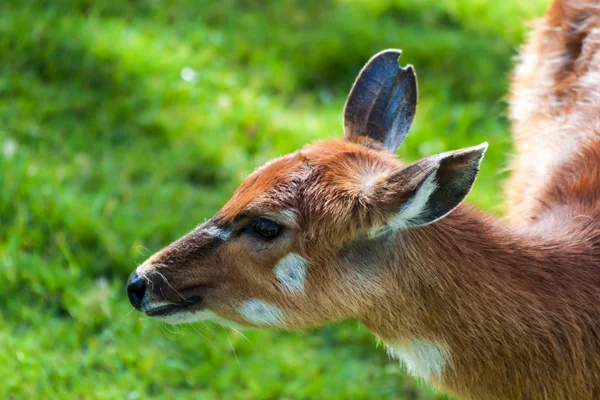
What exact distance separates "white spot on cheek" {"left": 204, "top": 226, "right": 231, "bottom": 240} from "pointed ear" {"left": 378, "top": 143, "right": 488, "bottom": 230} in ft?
2.21

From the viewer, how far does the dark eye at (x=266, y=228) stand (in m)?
3.82

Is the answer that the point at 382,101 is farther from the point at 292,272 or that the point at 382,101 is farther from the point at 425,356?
the point at 425,356

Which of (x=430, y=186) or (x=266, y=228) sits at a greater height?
(x=430, y=186)

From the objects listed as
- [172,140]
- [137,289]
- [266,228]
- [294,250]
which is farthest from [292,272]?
[172,140]

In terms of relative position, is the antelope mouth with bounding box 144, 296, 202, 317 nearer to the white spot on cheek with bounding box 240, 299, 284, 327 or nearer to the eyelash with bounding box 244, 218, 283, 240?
the white spot on cheek with bounding box 240, 299, 284, 327

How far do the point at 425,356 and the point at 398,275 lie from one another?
1.14 feet

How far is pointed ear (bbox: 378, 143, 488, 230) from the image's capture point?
3387 mm

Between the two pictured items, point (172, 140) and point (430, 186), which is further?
point (172, 140)

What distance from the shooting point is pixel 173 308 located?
13.1 ft

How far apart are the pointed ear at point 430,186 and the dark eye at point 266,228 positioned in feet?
1.50

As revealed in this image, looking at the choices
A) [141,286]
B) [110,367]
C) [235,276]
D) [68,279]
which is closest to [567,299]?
[235,276]

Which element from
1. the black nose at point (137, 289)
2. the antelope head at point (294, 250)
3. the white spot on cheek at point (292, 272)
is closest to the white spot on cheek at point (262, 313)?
the antelope head at point (294, 250)

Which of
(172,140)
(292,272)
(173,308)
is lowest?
(172,140)

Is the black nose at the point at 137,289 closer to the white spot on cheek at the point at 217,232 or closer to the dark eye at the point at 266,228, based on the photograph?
the white spot on cheek at the point at 217,232
